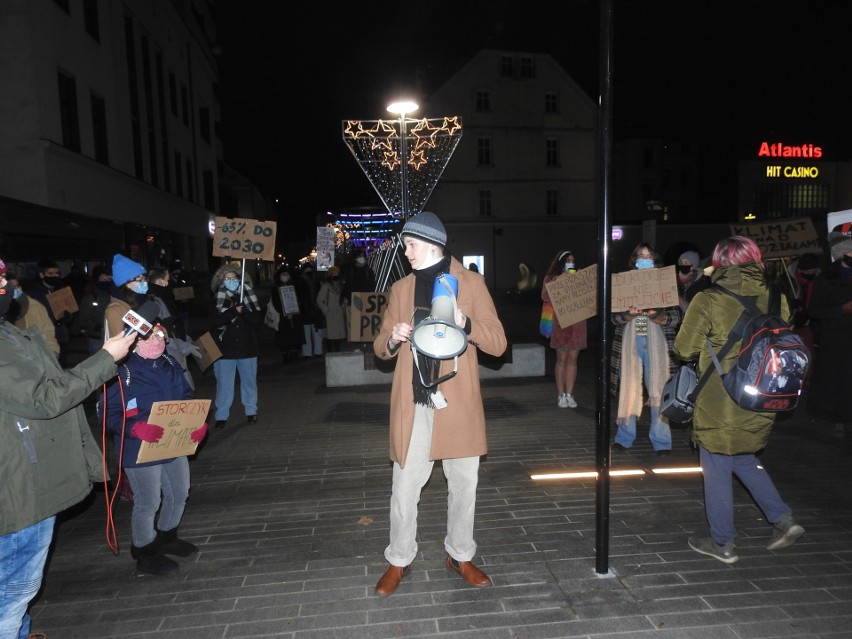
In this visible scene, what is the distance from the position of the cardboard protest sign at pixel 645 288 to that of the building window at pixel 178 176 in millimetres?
24925

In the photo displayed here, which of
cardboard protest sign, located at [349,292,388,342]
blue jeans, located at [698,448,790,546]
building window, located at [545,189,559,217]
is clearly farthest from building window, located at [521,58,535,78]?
blue jeans, located at [698,448,790,546]

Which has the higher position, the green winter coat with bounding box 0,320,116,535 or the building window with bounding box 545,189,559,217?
the building window with bounding box 545,189,559,217

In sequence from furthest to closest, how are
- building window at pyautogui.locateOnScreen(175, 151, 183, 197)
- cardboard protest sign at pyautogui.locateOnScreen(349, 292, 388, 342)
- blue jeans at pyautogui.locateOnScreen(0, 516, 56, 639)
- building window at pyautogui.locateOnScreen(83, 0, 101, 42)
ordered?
1. building window at pyautogui.locateOnScreen(175, 151, 183, 197)
2. building window at pyautogui.locateOnScreen(83, 0, 101, 42)
3. cardboard protest sign at pyautogui.locateOnScreen(349, 292, 388, 342)
4. blue jeans at pyautogui.locateOnScreen(0, 516, 56, 639)

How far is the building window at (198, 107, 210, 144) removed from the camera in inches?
1284

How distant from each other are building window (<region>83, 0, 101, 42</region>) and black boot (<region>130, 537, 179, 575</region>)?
1735cm

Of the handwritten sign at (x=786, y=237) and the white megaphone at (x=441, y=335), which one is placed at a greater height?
the handwritten sign at (x=786, y=237)

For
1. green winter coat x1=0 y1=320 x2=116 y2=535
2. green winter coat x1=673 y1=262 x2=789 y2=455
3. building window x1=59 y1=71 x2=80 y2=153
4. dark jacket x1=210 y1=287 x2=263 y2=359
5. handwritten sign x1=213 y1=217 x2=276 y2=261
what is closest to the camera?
green winter coat x1=0 y1=320 x2=116 y2=535

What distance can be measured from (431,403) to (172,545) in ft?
6.95

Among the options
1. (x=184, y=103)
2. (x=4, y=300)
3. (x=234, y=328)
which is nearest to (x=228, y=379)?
(x=234, y=328)

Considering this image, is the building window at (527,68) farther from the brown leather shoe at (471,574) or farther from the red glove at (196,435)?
the brown leather shoe at (471,574)

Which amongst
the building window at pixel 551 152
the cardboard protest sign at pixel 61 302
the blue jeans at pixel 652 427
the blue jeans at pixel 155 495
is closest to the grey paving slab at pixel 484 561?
the blue jeans at pixel 652 427

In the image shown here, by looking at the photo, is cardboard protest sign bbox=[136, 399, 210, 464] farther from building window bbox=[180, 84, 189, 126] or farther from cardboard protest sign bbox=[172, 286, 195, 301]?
building window bbox=[180, 84, 189, 126]

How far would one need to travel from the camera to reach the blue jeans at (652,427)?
5695 millimetres

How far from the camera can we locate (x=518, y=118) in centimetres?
3641
